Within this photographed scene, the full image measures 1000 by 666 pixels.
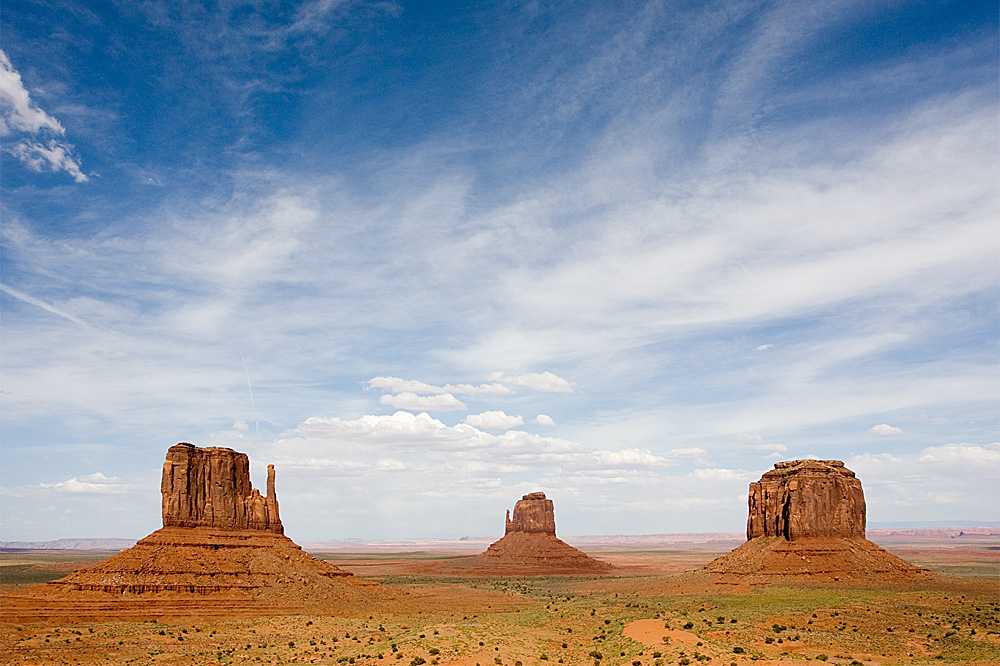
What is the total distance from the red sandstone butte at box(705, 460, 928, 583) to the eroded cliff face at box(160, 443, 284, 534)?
52864 mm

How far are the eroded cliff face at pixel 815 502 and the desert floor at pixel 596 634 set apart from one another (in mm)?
12706

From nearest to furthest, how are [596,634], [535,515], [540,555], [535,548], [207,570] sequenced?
[596,634] → [207,570] → [540,555] → [535,548] → [535,515]

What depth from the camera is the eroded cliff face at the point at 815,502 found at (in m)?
83.3

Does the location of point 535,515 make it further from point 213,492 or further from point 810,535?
point 213,492

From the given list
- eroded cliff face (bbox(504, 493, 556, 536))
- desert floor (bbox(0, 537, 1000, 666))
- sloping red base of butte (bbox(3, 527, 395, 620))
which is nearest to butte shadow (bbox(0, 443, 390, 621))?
sloping red base of butte (bbox(3, 527, 395, 620))

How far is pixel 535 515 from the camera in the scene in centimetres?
16488

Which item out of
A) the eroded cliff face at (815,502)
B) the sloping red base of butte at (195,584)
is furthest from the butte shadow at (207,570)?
the eroded cliff face at (815,502)

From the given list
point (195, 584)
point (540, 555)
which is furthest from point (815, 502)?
point (540, 555)

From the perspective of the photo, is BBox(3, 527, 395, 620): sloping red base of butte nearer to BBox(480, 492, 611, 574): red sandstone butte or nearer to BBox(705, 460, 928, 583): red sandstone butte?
BBox(705, 460, 928, 583): red sandstone butte

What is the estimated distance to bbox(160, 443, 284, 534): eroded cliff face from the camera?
74.8 metres

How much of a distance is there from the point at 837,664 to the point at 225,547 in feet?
192

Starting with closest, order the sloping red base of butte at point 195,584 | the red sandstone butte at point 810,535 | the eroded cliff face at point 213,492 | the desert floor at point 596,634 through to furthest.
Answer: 1. the desert floor at point 596,634
2. the sloping red base of butte at point 195,584
3. the eroded cliff face at point 213,492
4. the red sandstone butte at point 810,535

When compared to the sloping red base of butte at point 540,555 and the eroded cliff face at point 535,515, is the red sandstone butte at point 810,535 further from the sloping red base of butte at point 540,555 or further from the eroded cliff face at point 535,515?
the eroded cliff face at point 535,515

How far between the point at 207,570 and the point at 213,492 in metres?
9.40
